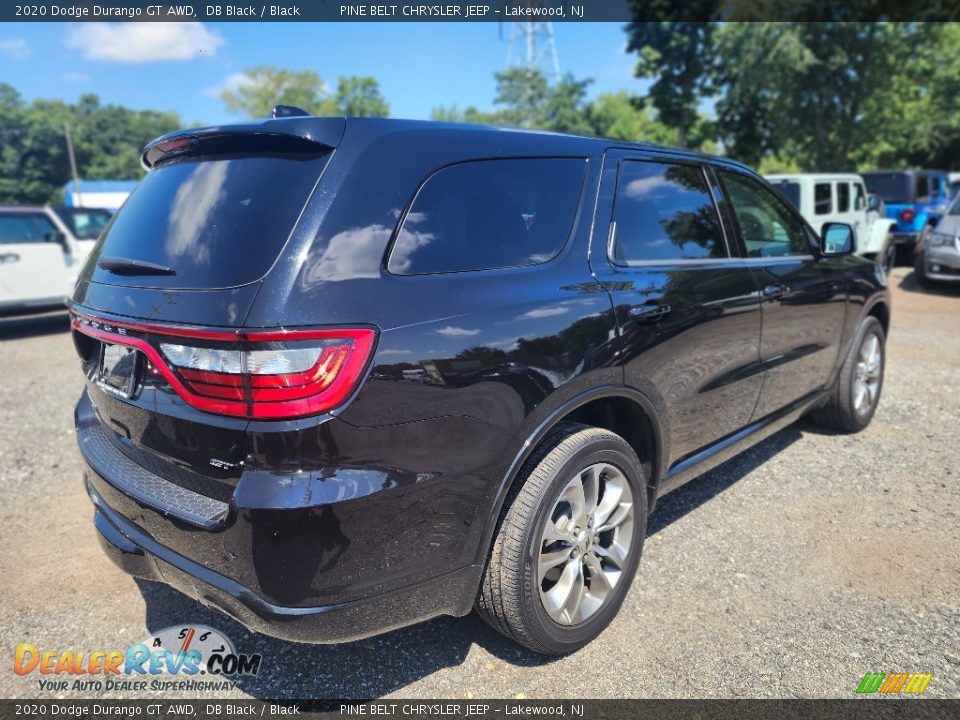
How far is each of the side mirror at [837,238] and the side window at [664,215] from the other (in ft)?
4.58

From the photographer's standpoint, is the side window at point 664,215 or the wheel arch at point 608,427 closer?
the wheel arch at point 608,427

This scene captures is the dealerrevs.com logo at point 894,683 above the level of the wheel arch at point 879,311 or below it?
below

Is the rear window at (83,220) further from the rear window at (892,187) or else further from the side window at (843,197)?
the rear window at (892,187)

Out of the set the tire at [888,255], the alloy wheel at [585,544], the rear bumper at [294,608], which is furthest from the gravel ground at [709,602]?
the tire at [888,255]

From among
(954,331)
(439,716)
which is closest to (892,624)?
(439,716)

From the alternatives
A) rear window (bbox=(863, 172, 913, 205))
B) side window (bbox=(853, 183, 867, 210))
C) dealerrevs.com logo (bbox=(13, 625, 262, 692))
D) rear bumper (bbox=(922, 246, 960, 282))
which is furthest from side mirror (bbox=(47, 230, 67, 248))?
rear window (bbox=(863, 172, 913, 205))

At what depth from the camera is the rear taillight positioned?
5.49 ft

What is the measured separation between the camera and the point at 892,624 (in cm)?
251

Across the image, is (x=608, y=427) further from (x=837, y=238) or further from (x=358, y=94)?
(x=358, y=94)

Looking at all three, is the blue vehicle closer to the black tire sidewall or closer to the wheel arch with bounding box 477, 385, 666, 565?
the wheel arch with bounding box 477, 385, 666, 565

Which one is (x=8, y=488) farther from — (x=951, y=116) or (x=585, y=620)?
(x=951, y=116)

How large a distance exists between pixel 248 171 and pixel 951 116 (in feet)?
101

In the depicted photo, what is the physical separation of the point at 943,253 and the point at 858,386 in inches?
318

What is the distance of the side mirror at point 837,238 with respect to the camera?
13.5 feet
